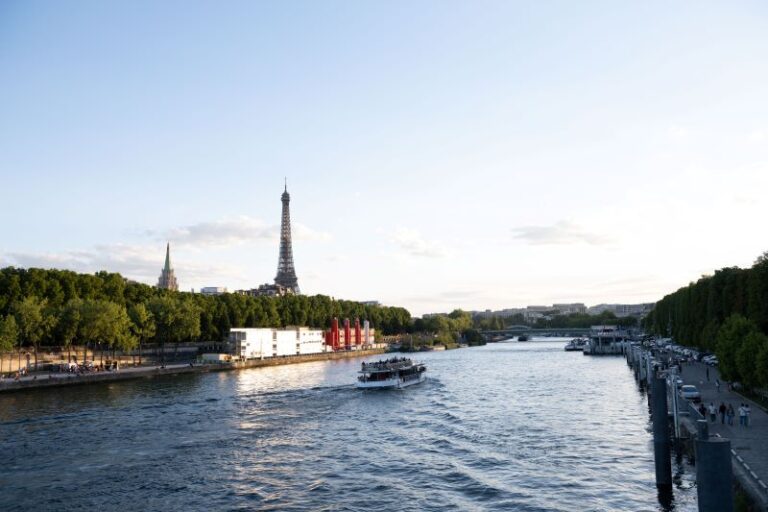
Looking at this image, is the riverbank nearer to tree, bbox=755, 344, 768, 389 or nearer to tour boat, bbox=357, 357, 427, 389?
tour boat, bbox=357, 357, 427, 389

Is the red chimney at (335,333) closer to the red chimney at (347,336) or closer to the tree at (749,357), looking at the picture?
the red chimney at (347,336)

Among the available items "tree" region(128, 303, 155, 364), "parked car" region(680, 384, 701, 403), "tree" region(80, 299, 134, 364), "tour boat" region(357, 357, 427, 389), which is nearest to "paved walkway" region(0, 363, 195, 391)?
"tree" region(80, 299, 134, 364)

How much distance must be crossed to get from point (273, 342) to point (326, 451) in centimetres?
9572

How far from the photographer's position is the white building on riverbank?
12519cm

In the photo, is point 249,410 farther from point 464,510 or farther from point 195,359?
point 195,359

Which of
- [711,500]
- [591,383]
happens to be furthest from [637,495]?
[591,383]

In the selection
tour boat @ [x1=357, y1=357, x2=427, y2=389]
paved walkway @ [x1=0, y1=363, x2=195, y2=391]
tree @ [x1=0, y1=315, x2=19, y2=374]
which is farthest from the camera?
tour boat @ [x1=357, y1=357, x2=427, y2=389]

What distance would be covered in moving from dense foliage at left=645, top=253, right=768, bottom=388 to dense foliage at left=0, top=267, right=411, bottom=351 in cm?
7640

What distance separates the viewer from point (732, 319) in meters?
60.3

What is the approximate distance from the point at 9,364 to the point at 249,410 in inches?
1787

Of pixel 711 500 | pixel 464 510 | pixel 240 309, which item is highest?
pixel 240 309

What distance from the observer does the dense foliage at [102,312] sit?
286 feet

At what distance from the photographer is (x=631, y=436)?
156 feet

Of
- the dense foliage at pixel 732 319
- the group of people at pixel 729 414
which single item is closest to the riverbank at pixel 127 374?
the group of people at pixel 729 414
